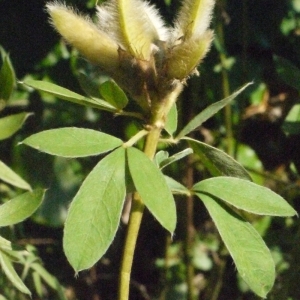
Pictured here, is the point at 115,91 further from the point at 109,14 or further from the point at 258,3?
the point at 258,3

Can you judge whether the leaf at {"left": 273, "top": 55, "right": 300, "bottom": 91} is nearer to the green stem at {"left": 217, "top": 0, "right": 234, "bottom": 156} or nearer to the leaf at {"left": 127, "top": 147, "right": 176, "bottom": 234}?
the green stem at {"left": 217, "top": 0, "right": 234, "bottom": 156}

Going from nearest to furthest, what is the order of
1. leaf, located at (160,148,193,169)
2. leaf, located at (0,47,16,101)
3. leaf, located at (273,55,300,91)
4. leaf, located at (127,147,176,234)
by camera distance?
leaf, located at (127,147,176,234) < leaf, located at (160,148,193,169) < leaf, located at (0,47,16,101) < leaf, located at (273,55,300,91)

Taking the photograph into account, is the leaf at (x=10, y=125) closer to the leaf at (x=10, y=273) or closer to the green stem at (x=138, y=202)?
the leaf at (x=10, y=273)

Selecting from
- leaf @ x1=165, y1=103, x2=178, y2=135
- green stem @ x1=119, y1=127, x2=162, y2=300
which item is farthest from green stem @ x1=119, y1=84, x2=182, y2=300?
leaf @ x1=165, y1=103, x2=178, y2=135

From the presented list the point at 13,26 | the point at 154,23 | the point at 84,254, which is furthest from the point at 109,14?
the point at 13,26

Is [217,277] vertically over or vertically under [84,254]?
under

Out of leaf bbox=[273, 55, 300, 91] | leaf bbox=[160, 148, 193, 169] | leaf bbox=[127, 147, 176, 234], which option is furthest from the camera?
leaf bbox=[273, 55, 300, 91]

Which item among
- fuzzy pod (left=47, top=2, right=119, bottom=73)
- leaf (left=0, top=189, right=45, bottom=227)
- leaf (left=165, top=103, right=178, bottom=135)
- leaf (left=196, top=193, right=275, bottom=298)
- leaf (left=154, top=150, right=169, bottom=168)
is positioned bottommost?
leaf (left=0, top=189, right=45, bottom=227)
